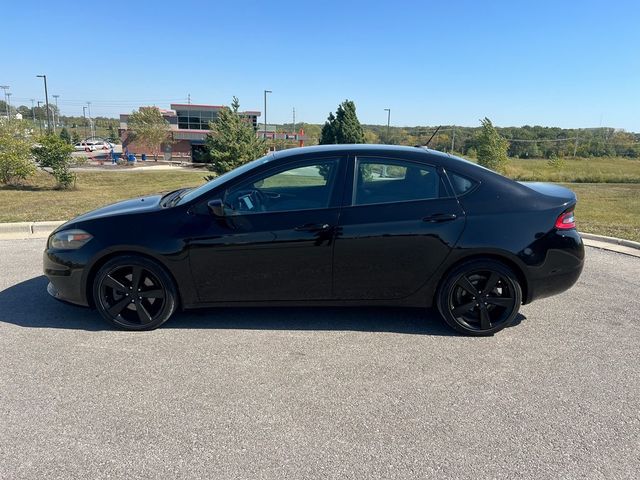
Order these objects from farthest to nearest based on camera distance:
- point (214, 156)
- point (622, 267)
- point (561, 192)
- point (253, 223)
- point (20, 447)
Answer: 1. point (214, 156)
2. point (622, 267)
3. point (561, 192)
4. point (253, 223)
5. point (20, 447)

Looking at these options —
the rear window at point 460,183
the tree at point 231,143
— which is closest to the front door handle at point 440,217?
the rear window at point 460,183

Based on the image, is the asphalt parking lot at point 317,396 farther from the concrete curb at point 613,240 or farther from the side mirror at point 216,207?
the concrete curb at point 613,240

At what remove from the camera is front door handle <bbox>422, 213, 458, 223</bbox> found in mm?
3562

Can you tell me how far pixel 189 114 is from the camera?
5556 centimetres

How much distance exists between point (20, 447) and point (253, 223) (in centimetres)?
203

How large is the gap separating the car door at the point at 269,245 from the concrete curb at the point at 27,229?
4.84 metres

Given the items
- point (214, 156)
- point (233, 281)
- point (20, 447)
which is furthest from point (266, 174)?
point (214, 156)

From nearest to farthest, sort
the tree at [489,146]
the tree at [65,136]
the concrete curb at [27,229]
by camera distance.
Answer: the concrete curb at [27,229] < the tree at [65,136] < the tree at [489,146]

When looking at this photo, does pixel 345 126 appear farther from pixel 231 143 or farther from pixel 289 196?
pixel 289 196

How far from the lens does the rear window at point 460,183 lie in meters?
3.65

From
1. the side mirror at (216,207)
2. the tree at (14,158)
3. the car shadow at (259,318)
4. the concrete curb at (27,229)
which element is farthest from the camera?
the tree at (14,158)

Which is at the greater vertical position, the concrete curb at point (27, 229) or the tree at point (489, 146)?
the tree at point (489, 146)

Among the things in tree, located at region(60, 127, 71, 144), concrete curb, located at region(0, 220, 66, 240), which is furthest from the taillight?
tree, located at region(60, 127, 71, 144)

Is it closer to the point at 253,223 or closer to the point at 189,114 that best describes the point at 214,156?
the point at 253,223
